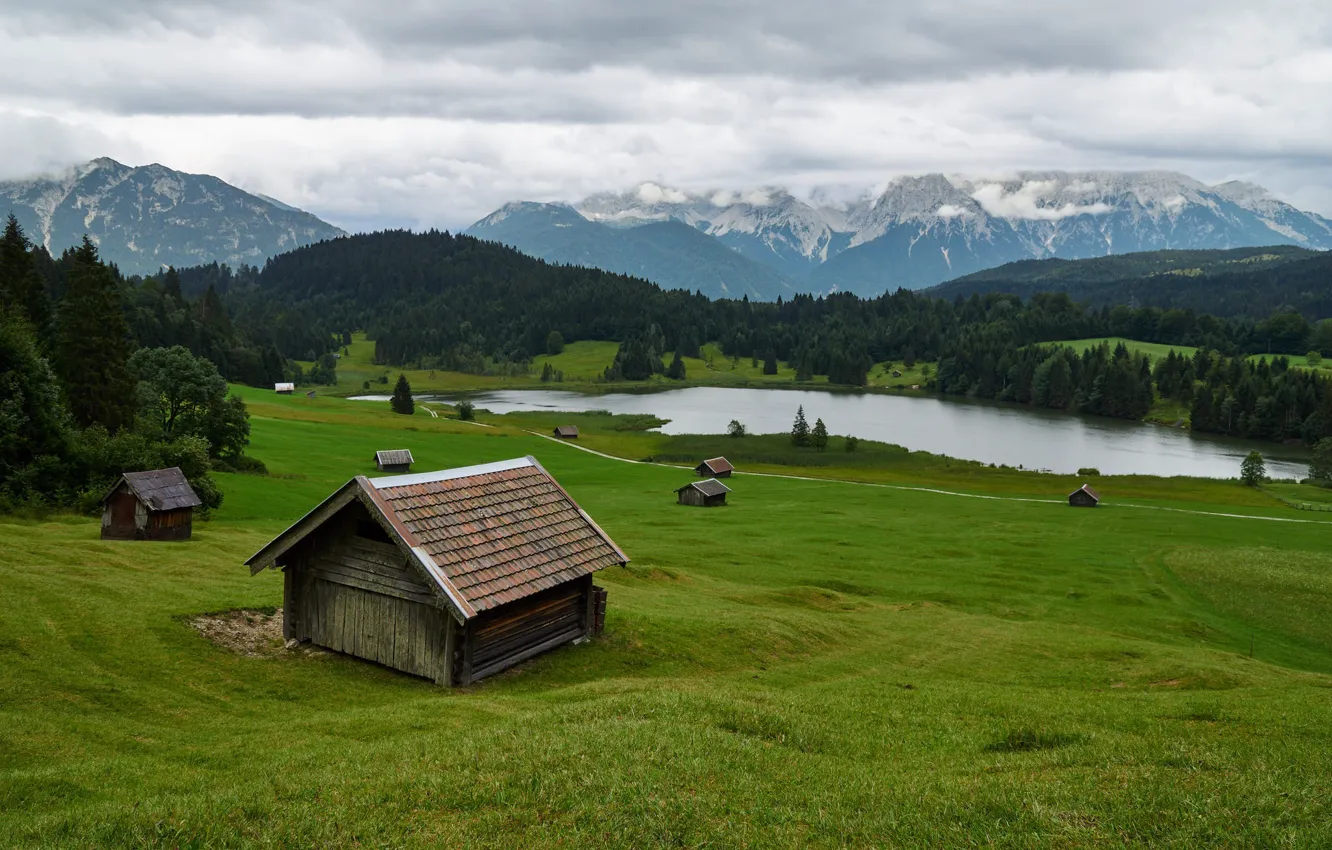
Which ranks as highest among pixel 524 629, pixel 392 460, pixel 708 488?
pixel 524 629

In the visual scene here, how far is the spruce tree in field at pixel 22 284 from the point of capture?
74438 mm

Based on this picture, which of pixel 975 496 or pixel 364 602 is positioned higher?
pixel 364 602

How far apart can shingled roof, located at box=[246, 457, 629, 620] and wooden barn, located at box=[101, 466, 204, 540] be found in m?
25.2

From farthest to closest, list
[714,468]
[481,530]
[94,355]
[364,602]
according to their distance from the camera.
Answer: [714,468], [94,355], [481,530], [364,602]

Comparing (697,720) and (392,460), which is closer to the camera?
(697,720)

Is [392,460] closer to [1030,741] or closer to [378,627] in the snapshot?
[378,627]

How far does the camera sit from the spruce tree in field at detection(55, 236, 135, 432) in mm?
68500

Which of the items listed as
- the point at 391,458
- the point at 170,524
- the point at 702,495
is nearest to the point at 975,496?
the point at 702,495

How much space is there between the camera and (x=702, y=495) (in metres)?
78.7

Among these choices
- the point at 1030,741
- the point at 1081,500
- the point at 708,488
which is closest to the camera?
the point at 1030,741

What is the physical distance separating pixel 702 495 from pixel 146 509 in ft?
149

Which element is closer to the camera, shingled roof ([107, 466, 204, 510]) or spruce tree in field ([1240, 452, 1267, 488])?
shingled roof ([107, 466, 204, 510])

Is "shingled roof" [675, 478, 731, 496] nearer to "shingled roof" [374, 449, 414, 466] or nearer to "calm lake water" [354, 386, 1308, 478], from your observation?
"shingled roof" [374, 449, 414, 466]

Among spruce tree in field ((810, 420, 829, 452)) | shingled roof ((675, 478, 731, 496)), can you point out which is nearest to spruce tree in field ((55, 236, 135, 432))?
shingled roof ((675, 478, 731, 496))
